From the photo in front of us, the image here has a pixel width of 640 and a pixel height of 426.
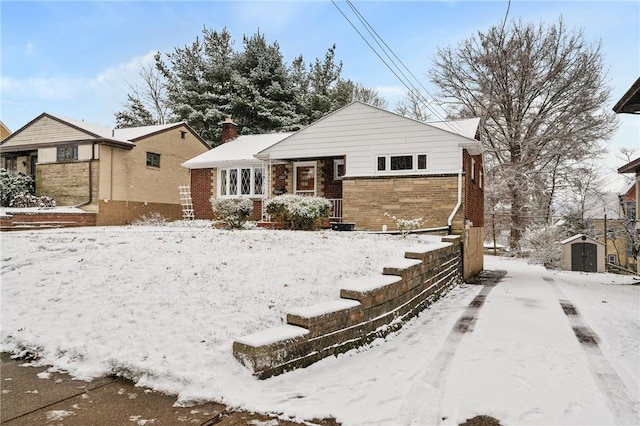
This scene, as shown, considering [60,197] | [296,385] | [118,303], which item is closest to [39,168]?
[60,197]

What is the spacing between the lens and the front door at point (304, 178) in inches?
631

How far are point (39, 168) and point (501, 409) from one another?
77.6ft

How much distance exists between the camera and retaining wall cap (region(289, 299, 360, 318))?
12.8ft

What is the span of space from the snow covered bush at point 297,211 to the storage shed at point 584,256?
14.7 meters

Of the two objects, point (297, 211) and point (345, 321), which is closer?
point (345, 321)

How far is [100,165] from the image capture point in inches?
729

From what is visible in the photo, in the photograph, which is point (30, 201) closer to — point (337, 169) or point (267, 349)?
point (337, 169)

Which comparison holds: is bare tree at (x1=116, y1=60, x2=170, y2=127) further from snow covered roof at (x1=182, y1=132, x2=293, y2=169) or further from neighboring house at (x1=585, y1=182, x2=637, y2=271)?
neighboring house at (x1=585, y1=182, x2=637, y2=271)

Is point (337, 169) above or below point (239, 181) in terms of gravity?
above

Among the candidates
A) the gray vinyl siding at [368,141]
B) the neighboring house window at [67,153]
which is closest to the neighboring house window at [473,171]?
the gray vinyl siding at [368,141]

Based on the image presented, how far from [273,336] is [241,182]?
1467cm

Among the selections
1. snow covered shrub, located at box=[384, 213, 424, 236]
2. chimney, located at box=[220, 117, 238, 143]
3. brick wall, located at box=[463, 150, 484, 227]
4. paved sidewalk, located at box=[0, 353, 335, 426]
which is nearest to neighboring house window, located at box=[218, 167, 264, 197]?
chimney, located at box=[220, 117, 238, 143]

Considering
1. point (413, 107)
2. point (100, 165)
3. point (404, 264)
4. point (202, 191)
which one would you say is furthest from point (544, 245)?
point (100, 165)

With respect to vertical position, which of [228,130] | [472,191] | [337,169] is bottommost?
[472,191]
